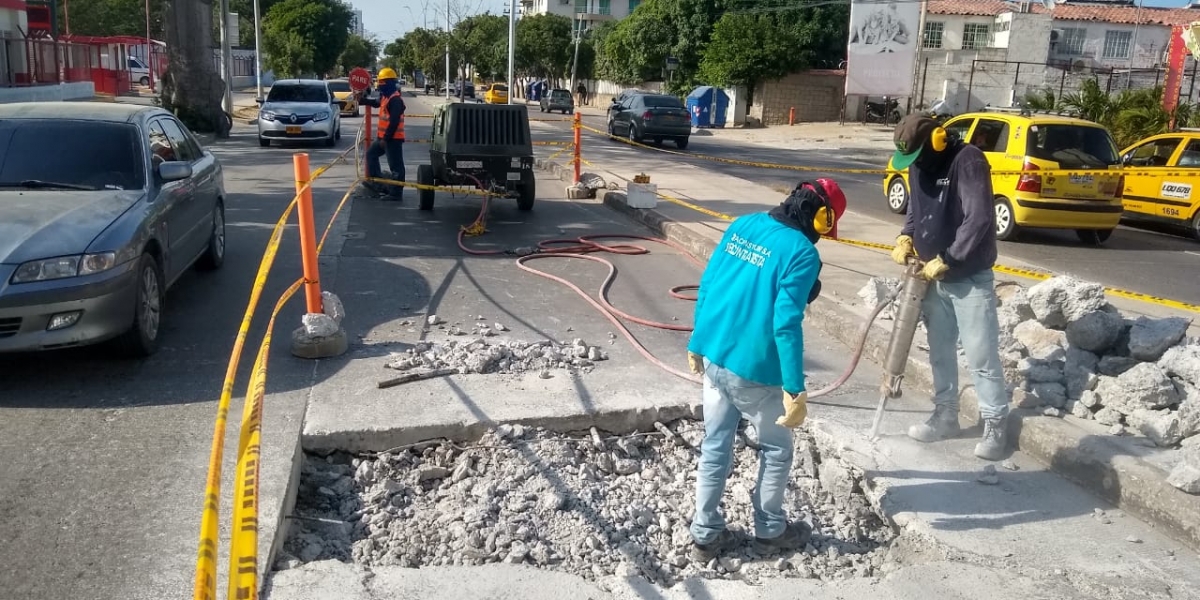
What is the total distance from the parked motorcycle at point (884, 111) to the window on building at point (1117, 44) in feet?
53.0

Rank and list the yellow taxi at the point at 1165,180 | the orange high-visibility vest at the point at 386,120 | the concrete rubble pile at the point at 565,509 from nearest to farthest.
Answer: the concrete rubble pile at the point at 565,509 → the orange high-visibility vest at the point at 386,120 → the yellow taxi at the point at 1165,180

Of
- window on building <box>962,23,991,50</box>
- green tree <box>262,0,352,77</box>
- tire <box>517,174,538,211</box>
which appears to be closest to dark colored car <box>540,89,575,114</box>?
green tree <box>262,0,352,77</box>

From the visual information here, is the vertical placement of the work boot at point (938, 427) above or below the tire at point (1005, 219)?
below

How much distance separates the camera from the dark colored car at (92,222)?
17.3ft

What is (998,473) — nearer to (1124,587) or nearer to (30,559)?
(1124,587)

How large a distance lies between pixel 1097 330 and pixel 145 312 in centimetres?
585

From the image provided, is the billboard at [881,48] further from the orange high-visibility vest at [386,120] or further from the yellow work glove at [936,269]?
the yellow work glove at [936,269]

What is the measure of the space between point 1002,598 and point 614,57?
5965 centimetres

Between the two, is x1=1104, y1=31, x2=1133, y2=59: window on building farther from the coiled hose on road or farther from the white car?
the coiled hose on road

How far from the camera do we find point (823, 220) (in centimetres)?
367

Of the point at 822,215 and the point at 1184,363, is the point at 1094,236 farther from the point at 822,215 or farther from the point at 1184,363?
the point at 822,215

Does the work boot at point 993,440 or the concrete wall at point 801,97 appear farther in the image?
the concrete wall at point 801,97

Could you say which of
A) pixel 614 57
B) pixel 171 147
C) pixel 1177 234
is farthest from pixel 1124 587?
pixel 614 57

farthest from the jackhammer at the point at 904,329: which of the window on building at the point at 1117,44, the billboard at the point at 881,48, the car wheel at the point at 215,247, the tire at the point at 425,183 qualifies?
the window on building at the point at 1117,44
